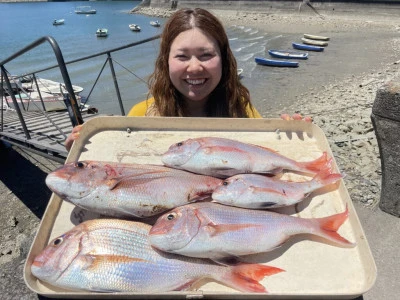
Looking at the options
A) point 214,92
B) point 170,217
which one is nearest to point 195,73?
point 214,92

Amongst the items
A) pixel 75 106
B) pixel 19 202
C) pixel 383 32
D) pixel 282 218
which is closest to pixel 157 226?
pixel 282 218

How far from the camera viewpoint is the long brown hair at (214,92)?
→ 10.1ft

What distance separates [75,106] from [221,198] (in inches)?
115

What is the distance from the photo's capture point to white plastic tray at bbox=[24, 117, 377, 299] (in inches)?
57.0

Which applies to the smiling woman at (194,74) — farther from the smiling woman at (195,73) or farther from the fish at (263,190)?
the fish at (263,190)

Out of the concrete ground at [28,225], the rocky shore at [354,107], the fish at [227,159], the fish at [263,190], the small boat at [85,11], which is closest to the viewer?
the fish at [263,190]

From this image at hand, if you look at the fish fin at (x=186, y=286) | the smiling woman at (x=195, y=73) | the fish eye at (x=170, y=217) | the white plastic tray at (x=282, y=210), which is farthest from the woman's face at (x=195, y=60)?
the fish fin at (x=186, y=286)

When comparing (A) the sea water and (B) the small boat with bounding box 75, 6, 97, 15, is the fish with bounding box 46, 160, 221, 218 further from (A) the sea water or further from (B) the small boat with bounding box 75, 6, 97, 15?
(B) the small boat with bounding box 75, 6, 97, 15

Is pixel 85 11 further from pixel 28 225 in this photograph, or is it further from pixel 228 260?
pixel 228 260

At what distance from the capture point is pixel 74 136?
236 centimetres

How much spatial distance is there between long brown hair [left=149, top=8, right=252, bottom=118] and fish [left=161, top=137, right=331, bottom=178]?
4.17 ft

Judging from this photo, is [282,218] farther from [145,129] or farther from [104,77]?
[104,77]

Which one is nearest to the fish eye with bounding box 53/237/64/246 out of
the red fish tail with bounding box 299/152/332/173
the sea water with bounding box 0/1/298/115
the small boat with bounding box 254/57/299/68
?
the red fish tail with bounding box 299/152/332/173

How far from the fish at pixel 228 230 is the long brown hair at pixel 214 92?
179cm
